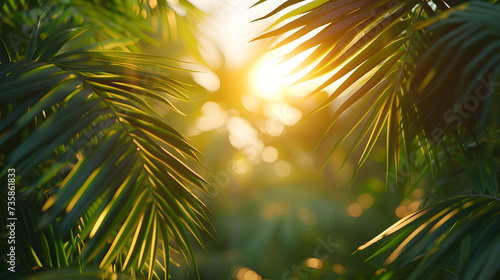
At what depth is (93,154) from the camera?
580 millimetres

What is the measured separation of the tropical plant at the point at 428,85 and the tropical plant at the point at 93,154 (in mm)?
283

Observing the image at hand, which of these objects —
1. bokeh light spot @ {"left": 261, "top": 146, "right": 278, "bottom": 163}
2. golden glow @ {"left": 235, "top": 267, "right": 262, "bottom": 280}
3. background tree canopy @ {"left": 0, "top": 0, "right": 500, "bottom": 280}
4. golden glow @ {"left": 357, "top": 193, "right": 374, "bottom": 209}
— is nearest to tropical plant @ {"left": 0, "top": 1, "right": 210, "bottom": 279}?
background tree canopy @ {"left": 0, "top": 0, "right": 500, "bottom": 280}

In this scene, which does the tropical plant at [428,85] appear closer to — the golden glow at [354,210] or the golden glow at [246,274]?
the golden glow at [354,210]

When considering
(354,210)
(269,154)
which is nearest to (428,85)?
(269,154)

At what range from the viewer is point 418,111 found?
80cm

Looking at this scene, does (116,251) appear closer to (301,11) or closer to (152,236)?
(152,236)

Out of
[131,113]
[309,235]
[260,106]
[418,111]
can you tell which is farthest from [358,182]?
[131,113]

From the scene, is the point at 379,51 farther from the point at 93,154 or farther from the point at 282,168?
the point at 282,168

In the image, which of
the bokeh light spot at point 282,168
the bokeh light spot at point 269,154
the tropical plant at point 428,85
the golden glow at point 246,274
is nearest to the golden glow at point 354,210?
the bokeh light spot at point 282,168

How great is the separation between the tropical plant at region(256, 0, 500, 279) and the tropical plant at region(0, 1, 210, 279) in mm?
283

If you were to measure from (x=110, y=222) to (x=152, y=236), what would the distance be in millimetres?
161

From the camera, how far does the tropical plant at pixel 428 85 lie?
0.48 m

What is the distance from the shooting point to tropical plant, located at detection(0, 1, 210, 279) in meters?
0.54

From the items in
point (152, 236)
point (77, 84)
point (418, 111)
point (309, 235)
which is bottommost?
point (309, 235)
